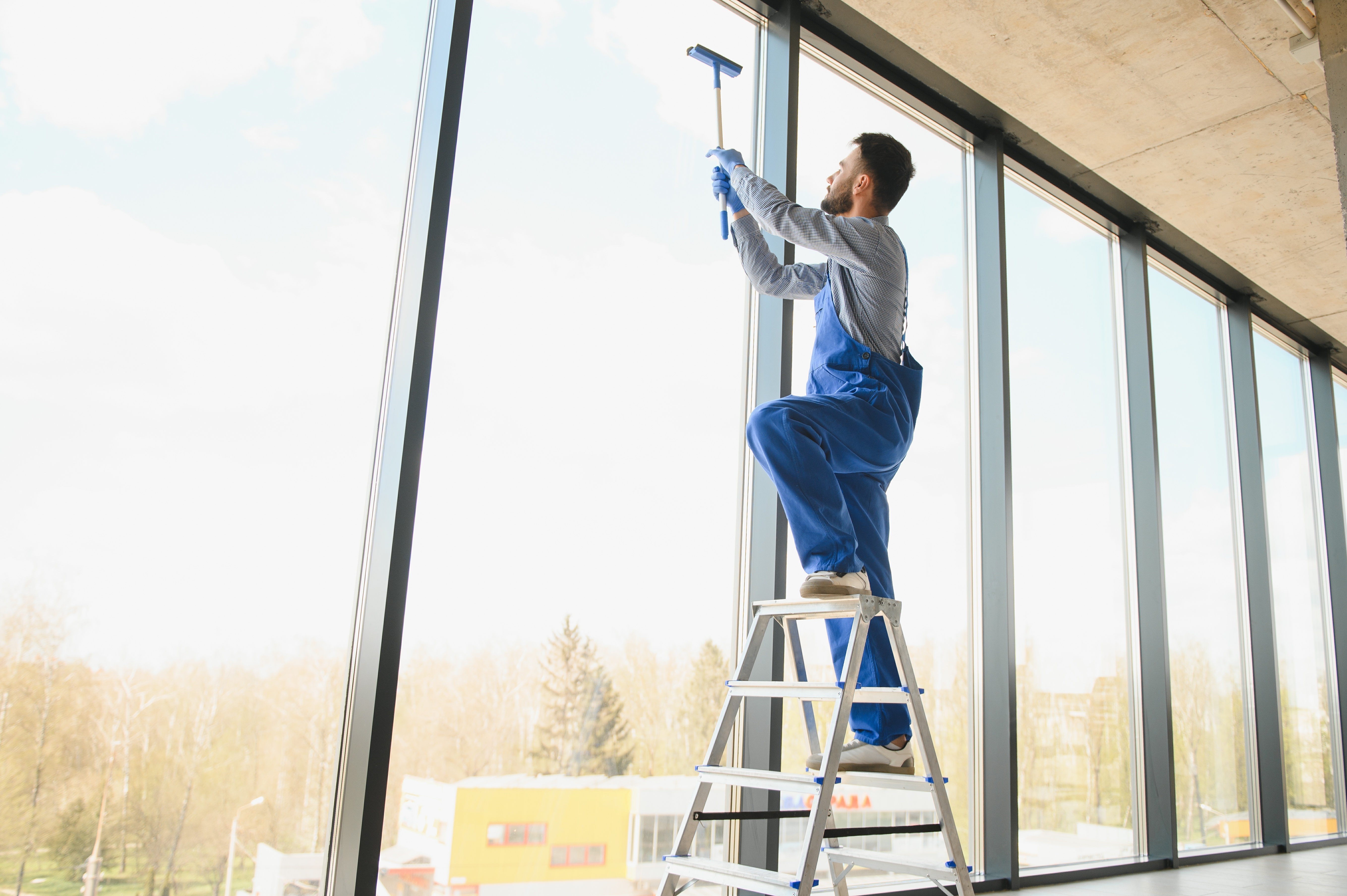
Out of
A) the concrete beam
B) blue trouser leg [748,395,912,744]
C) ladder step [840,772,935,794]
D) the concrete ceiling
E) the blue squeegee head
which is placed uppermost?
the concrete ceiling

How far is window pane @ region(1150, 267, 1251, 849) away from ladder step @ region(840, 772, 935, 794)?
277 centimetres

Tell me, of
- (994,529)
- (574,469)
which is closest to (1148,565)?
(994,529)

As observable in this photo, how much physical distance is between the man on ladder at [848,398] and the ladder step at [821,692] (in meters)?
0.08

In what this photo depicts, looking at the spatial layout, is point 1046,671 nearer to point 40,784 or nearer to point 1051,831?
point 1051,831

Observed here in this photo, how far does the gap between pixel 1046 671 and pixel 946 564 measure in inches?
28.2

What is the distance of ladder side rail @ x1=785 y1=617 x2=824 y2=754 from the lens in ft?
6.62

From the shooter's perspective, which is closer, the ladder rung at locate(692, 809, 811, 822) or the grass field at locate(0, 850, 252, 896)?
the grass field at locate(0, 850, 252, 896)

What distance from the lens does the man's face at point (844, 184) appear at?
2.26 m

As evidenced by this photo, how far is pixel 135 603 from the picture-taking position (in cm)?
177

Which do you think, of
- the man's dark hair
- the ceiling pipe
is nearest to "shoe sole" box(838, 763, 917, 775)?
the man's dark hair

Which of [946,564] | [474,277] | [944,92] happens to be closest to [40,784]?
[474,277]

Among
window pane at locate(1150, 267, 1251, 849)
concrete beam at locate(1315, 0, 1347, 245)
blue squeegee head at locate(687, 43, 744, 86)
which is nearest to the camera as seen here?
blue squeegee head at locate(687, 43, 744, 86)

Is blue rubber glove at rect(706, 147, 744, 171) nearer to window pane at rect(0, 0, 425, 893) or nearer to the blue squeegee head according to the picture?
the blue squeegee head

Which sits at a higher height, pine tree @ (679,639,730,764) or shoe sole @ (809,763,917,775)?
pine tree @ (679,639,730,764)
